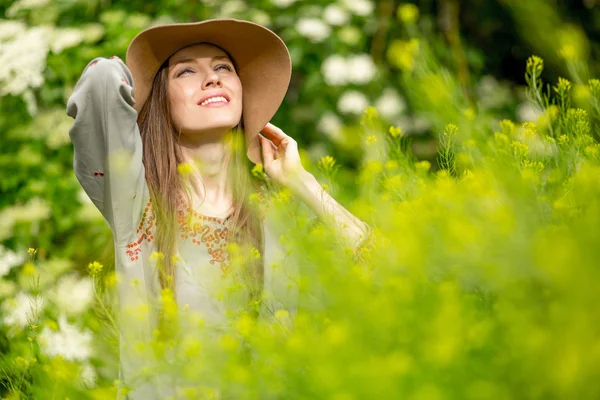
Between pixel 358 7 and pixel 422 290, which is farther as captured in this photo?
pixel 358 7

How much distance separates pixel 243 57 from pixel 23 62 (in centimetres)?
121

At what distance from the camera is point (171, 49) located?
1.67 meters

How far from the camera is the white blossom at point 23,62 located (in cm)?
265

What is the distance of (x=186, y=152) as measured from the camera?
1.65 metres

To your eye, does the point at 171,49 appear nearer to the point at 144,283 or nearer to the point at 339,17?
the point at 144,283

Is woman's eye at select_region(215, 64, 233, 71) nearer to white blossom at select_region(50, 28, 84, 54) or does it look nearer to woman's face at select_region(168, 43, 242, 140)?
woman's face at select_region(168, 43, 242, 140)

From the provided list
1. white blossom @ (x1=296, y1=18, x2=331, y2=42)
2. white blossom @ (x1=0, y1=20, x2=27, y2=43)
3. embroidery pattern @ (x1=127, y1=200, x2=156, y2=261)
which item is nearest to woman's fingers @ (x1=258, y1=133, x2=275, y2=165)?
embroidery pattern @ (x1=127, y1=200, x2=156, y2=261)

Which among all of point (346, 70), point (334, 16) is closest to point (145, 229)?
point (346, 70)

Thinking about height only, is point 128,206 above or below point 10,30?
above

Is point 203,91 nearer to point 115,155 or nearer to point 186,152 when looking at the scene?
point 186,152

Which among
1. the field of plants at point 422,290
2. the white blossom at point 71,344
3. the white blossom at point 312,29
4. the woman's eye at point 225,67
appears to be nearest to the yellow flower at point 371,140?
the field of plants at point 422,290

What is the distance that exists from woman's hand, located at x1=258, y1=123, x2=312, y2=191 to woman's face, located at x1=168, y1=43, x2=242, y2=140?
0.39ft

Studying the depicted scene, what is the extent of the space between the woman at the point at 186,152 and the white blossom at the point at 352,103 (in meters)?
1.47

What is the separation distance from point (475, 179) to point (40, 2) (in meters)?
2.42
